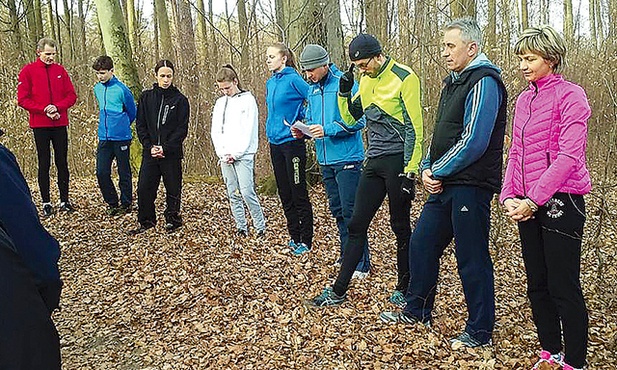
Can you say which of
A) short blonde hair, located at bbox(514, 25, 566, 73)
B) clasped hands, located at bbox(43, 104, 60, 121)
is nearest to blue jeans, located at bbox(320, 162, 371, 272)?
short blonde hair, located at bbox(514, 25, 566, 73)

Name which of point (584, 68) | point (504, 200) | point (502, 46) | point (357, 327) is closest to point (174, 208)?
point (357, 327)

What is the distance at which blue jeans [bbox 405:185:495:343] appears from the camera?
3898 millimetres

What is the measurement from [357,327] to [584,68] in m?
10.6

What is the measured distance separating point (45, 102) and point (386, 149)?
5.11 metres

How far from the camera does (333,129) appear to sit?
5.28 m

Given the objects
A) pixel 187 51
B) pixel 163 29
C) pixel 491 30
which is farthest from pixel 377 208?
pixel 163 29

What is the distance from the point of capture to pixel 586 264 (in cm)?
624

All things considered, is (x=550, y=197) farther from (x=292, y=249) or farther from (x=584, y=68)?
(x=584, y=68)

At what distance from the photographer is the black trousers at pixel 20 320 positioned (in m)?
1.65

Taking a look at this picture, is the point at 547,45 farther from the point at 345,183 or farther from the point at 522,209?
the point at 345,183

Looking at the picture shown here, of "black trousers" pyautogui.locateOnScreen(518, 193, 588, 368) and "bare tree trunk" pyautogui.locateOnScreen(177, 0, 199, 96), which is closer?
"black trousers" pyautogui.locateOnScreen(518, 193, 588, 368)

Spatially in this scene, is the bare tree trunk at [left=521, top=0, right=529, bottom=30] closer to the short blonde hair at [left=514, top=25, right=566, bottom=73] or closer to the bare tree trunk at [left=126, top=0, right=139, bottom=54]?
the bare tree trunk at [left=126, top=0, right=139, bottom=54]

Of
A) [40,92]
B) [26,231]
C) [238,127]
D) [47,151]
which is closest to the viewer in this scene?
[26,231]

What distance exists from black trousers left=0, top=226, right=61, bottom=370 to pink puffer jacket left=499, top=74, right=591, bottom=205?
2.83 meters
